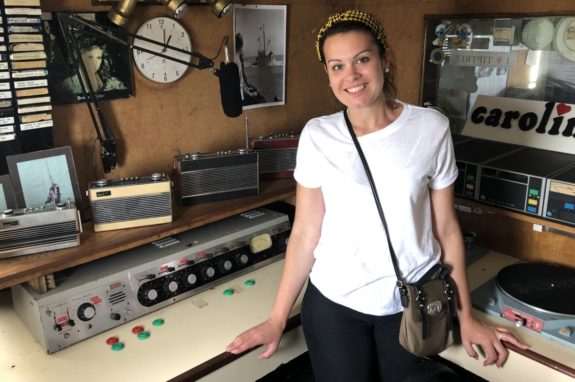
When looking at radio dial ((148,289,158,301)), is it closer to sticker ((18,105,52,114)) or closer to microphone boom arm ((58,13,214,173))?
microphone boom arm ((58,13,214,173))

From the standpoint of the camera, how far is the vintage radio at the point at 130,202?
1420 millimetres

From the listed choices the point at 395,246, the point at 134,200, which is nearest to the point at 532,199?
the point at 395,246

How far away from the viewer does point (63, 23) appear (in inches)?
55.0

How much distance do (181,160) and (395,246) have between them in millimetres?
735

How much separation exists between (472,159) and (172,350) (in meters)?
1.07

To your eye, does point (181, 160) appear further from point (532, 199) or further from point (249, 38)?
point (532, 199)

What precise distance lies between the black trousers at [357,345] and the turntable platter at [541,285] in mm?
389

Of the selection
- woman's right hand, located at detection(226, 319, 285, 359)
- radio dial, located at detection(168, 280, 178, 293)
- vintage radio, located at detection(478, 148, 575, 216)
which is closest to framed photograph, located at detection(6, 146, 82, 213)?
radio dial, located at detection(168, 280, 178, 293)

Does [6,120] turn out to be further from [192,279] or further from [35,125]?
[192,279]

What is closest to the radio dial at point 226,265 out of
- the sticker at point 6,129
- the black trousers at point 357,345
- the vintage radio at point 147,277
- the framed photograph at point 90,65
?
the vintage radio at point 147,277

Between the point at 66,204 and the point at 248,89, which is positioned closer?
the point at 66,204

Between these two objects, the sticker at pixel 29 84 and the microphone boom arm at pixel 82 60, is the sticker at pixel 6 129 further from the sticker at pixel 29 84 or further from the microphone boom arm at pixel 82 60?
the microphone boom arm at pixel 82 60

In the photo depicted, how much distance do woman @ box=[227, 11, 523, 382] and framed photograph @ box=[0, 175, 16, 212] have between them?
696 millimetres

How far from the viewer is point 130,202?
4.76 feet
